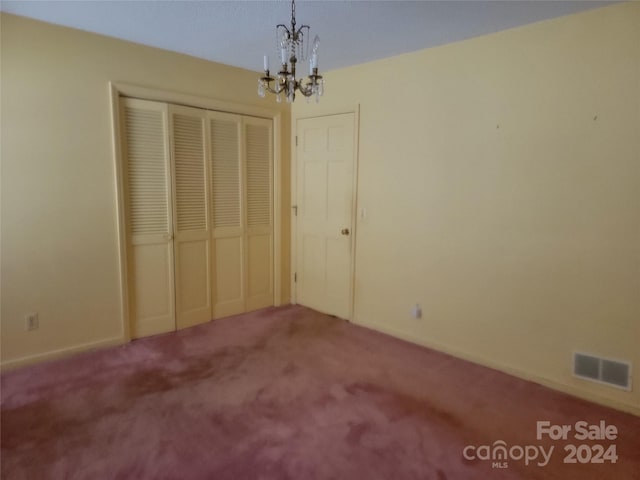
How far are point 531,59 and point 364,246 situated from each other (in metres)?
1.97

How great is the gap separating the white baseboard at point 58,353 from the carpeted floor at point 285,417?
79mm

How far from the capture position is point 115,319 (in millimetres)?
3287

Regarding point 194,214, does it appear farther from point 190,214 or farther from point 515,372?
point 515,372

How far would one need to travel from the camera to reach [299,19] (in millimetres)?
2646

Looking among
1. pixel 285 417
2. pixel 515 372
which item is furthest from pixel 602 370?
pixel 285 417

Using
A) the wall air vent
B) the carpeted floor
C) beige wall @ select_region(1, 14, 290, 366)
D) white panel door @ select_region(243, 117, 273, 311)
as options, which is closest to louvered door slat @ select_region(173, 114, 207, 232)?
beige wall @ select_region(1, 14, 290, 366)

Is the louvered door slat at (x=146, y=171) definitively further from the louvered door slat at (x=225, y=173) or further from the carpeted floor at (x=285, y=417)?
the carpeted floor at (x=285, y=417)

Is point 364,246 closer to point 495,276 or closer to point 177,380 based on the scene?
point 495,276

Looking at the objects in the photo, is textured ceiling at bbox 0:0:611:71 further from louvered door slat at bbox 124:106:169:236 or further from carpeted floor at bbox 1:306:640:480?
carpeted floor at bbox 1:306:640:480

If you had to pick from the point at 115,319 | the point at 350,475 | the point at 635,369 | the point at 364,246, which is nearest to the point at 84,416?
the point at 115,319

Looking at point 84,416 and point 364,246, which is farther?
point 364,246

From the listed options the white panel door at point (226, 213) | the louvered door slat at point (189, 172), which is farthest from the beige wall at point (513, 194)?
the louvered door slat at point (189, 172)

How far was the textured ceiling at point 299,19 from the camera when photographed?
244 cm

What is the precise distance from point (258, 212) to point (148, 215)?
1147mm
